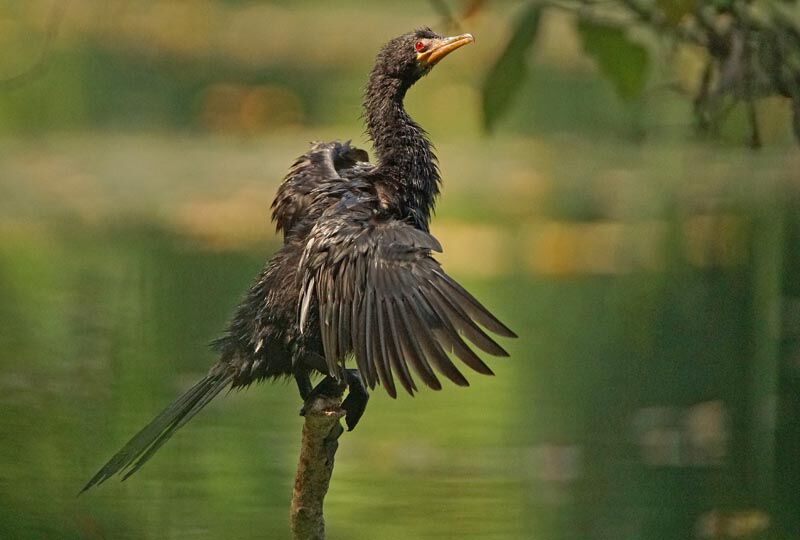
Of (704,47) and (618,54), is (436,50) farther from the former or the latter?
(704,47)

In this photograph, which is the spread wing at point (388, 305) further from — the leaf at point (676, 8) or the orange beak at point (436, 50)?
the leaf at point (676, 8)

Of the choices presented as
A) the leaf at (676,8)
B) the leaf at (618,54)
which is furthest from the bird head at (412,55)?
the leaf at (618,54)

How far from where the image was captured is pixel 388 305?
176 inches

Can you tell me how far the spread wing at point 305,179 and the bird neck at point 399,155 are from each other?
0.14 metres

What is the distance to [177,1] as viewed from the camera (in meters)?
17.2

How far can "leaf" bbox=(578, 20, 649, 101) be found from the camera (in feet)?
19.8

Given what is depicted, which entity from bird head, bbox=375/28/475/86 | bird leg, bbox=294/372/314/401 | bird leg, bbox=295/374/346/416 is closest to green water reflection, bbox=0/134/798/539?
bird leg, bbox=294/372/314/401

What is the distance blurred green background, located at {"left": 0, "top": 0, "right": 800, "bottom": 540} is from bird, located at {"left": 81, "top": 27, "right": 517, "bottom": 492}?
2.65 feet

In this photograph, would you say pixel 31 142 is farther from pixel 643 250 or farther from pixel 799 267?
pixel 799 267

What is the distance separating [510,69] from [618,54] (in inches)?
15.0

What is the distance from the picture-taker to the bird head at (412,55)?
5.07 m

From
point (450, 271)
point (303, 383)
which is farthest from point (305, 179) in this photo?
point (450, 271)

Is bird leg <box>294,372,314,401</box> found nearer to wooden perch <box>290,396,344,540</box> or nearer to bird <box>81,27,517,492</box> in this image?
bird <box>81,27,517,492</box>

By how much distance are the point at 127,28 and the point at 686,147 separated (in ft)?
16.4
